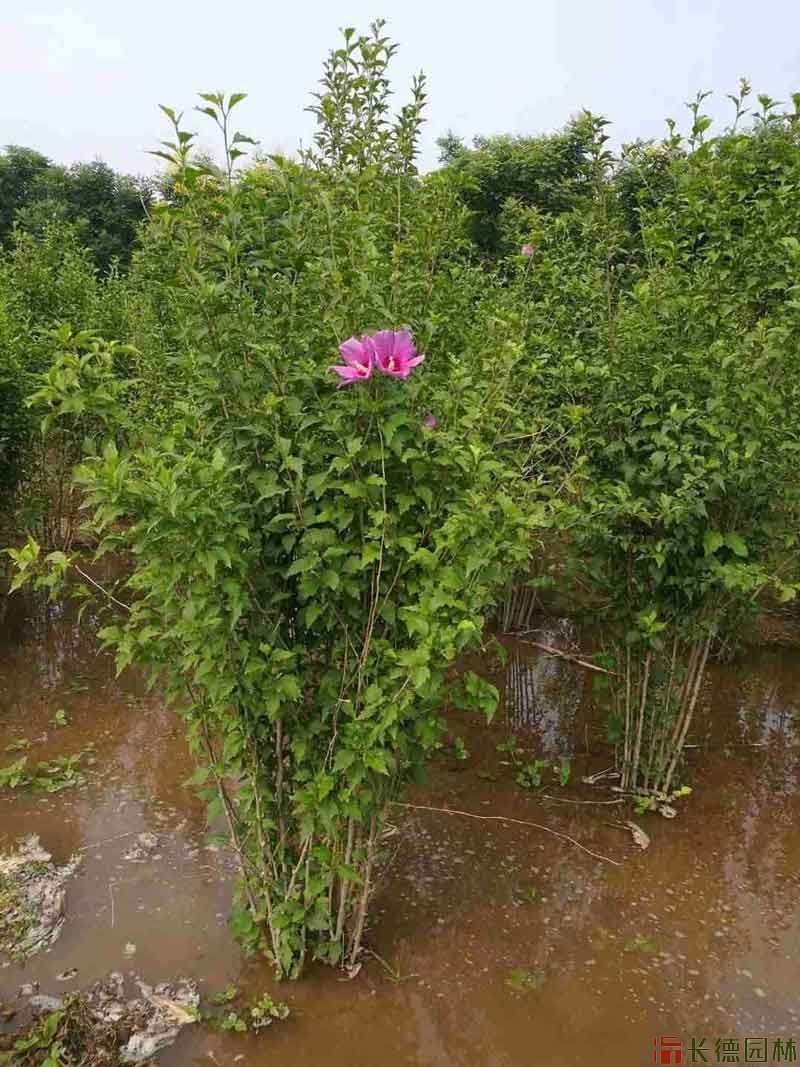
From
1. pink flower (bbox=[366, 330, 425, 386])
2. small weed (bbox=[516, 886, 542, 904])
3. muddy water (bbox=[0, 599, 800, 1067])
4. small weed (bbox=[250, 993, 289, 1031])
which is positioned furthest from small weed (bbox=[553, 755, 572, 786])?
pink flower (bbox=[366, 330, 425, 386])

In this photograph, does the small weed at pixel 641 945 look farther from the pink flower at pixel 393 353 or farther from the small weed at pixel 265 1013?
the pink flower at pixel 393 353

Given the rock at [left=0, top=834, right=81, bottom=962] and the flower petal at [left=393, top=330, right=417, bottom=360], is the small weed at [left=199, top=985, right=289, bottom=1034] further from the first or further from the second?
the flower petal at [left=393, top=330, right=417, bottom=360]

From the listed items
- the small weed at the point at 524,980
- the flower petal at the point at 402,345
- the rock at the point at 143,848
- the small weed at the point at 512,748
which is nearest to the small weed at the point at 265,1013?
the small weed at the point at 524,980

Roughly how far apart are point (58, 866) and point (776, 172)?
3.88 m

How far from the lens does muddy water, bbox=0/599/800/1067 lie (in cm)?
238

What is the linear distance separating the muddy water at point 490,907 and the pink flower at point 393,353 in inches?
73.6

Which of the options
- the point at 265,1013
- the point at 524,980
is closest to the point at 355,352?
the point at 265,1013

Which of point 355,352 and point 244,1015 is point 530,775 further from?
point 355,352

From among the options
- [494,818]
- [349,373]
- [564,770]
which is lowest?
[494,818]

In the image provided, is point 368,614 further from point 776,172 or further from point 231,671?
point 776,172

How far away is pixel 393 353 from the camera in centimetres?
191

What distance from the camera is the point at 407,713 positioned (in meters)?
2.11

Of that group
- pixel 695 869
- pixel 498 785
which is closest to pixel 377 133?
pixel 498 785

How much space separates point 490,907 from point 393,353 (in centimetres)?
203
